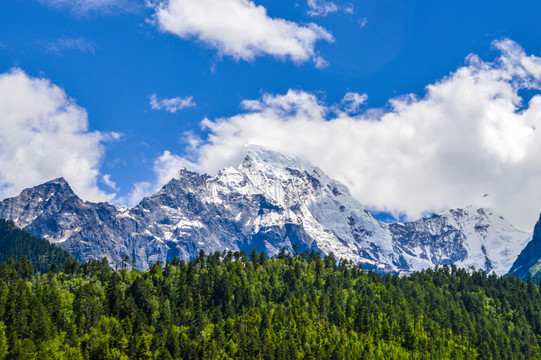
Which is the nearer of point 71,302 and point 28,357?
point 28,357

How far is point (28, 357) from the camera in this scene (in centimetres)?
15388

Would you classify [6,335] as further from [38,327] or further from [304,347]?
[304,347]

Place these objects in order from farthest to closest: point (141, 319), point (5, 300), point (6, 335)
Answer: point (141, 319) < point (5, 300) < point (6, 335)

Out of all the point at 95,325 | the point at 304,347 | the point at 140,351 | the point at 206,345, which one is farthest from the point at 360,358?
the point at 95,325

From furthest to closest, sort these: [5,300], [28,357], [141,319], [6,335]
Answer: [141,319]
[5,300]
[6,335]
[28,357]

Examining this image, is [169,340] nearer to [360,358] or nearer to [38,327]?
[38,327]

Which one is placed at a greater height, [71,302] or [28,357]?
[71,302]

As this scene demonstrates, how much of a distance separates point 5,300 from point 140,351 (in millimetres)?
42429

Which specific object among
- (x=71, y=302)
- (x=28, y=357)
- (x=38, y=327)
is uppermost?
(x=71, y=302)

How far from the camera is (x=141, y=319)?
194 meters

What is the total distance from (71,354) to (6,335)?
66.1 feet

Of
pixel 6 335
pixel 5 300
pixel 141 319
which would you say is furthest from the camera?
pixel 141 319

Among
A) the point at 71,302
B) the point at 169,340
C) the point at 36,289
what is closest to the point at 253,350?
the point at 169,340

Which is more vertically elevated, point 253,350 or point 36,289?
point 36,289
